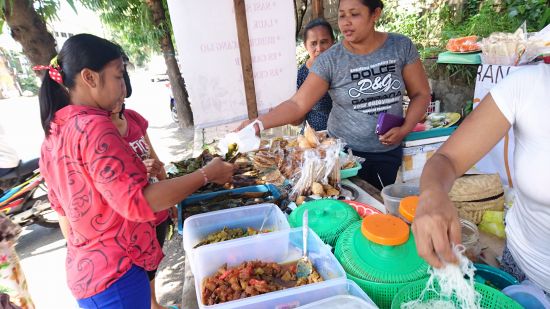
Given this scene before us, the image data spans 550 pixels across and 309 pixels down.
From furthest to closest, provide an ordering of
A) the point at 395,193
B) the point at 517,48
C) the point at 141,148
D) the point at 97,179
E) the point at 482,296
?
1. the point at 517,48
2. the point at 141,148
3. the point at 395,193
4. the point at 97,179
5. the point at 482,296

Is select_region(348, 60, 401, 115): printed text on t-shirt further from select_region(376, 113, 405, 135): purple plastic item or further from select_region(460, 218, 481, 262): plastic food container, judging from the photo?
select_region(460, 218, 481, 262): plastic food container

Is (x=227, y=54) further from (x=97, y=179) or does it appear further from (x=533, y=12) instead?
(x=533, y=12)

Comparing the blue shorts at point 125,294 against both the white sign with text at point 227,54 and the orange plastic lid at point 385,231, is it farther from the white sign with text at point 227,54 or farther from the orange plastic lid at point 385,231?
the white sign with text at point 227,54

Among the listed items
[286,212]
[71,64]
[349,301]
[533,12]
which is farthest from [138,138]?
[533,12]

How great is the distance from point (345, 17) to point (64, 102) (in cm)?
172

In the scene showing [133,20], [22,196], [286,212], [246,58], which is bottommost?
[22,196]

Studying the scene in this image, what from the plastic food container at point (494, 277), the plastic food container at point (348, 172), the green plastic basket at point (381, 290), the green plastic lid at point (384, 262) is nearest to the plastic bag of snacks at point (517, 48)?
the plastic food container at point (348, 172)

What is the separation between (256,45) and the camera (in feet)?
7.88

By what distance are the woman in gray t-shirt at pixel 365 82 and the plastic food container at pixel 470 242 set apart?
0.99m

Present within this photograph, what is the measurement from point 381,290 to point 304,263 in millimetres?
344

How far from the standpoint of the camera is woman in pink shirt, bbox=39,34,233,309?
1.24 m

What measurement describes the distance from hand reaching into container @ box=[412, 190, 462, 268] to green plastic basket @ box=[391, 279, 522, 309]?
15cm

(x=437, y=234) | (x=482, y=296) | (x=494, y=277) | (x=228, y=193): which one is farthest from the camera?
(x=228, y=193)

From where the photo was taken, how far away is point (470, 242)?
3.95ft
